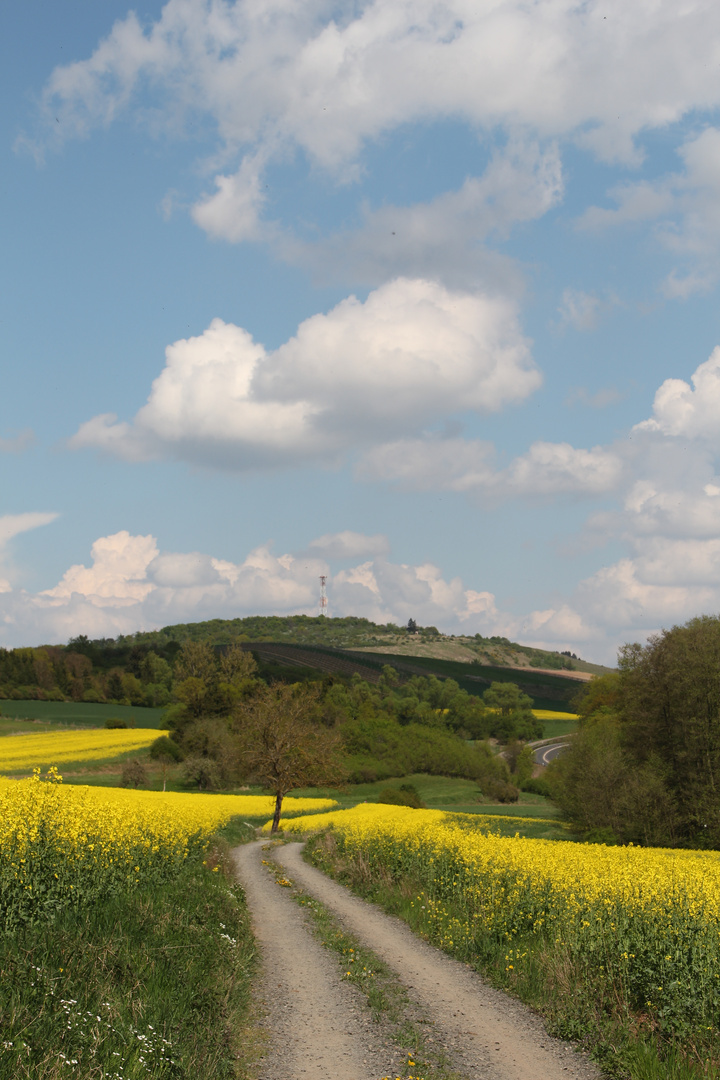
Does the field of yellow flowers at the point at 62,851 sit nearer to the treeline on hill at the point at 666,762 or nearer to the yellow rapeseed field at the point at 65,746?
the treeline on hill at the point at 666,762

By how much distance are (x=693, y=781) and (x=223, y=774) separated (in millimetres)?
43203

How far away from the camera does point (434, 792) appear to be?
81312mm

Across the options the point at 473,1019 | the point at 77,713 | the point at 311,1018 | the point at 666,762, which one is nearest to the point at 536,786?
the point at 666,762

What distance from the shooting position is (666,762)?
4359cm

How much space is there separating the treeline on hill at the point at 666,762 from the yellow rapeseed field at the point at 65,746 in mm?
45767

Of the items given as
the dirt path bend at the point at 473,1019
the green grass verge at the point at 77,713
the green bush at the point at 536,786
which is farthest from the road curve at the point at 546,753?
the dirt path bend at the point at 473,1019

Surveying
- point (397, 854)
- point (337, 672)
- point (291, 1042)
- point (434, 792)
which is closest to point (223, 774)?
point (434, 792)

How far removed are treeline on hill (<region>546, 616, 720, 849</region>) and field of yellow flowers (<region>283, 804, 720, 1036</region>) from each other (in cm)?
2573

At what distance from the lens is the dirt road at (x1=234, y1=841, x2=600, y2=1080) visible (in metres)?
7.46

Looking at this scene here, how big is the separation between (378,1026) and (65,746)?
7509cm

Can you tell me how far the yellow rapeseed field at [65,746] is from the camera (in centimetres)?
6483

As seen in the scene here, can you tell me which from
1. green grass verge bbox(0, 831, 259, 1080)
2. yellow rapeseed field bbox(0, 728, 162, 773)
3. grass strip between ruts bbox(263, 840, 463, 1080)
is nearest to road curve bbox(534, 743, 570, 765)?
yellow rapeseed field bbox(0, 728, 162, 773)

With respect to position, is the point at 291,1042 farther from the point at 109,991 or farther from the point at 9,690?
the point at 9,690

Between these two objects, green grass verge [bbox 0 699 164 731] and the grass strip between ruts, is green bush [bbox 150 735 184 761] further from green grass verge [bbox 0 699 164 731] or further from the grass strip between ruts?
the grass strip between ruts
